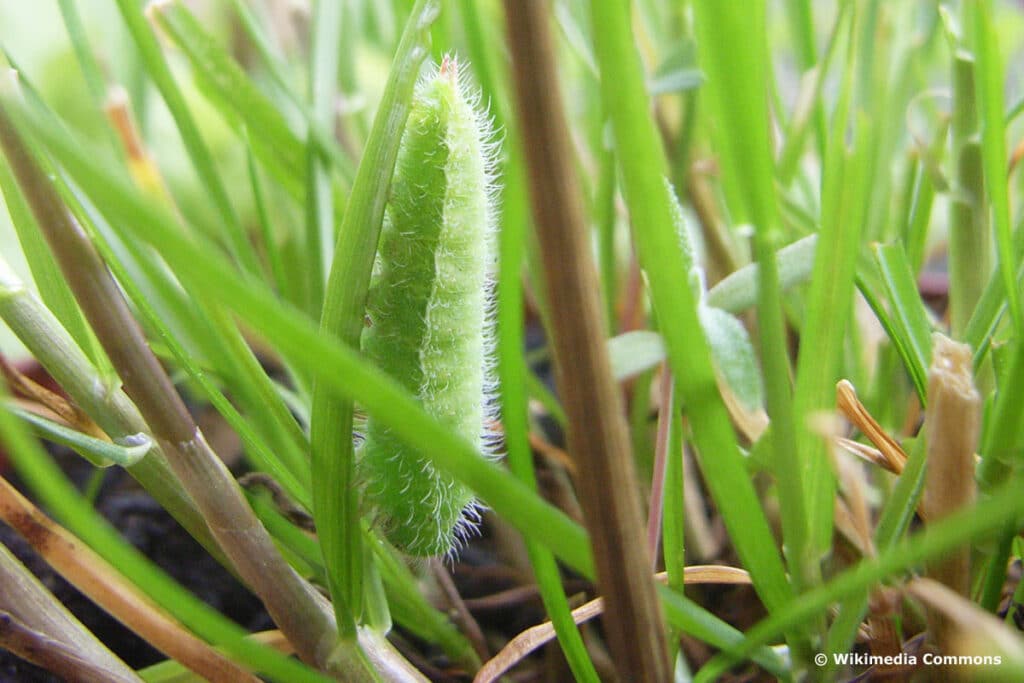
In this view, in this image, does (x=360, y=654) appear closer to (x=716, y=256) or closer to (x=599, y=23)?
(x=599, y=23)

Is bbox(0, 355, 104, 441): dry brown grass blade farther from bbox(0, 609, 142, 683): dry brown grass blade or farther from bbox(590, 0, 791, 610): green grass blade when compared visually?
bbox(590, 0, 791, 610): green grass blade

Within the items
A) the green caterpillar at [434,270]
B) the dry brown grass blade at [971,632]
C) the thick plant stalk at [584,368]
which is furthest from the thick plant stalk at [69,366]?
the dry brown grass blade at [971,632]

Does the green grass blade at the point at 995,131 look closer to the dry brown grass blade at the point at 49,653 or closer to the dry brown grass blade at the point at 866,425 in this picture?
the dry brown grass blade at the point at 866,425

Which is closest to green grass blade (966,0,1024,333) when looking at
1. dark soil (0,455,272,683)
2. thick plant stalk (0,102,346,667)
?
thick plant stalk (0,102,346,667)

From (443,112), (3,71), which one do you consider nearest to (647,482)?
(443,112)

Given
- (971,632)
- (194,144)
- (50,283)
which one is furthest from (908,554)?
(194,144)

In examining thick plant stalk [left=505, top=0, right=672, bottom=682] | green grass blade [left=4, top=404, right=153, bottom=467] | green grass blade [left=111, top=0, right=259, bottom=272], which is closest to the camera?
thick plant stalk [left=505, top=0, right=672, bottom=682]

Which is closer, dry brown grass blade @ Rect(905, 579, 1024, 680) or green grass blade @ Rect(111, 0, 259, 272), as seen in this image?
dry brown grass blade @ Rect(905, 579, 1024, 680)
